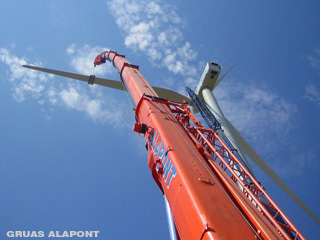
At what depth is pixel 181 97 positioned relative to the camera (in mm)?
24141

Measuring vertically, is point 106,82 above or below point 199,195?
above

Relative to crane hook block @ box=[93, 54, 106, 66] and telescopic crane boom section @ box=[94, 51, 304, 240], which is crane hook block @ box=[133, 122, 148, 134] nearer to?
telescopic crane boom section @ box=[94, 51, 304, 240]

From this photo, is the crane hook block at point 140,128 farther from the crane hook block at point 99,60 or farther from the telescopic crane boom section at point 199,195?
the crane hook block at point 99,60

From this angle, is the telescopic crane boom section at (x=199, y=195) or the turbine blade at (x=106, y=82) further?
the turbine blade at (x=106, y=82)

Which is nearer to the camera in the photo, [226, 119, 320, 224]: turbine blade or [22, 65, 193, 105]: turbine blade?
[226, 119, 320, 224]: turbine blade

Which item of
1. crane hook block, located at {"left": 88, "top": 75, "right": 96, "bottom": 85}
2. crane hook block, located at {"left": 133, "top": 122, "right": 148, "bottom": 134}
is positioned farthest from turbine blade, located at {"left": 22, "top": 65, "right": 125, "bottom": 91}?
crane hook block, located at {"left": 133, "top": 122, "right": 148, "bottom": 134}

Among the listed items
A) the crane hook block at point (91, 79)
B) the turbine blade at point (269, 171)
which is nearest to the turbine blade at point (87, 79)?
the crane hook block at point (91, 79)

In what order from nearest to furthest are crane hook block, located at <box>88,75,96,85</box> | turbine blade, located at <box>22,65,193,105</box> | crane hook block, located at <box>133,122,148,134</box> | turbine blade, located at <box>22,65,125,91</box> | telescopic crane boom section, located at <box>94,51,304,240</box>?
telescopic crane boom section, located at <box>94,51,304,240</box> → crane hook block, located at <box>133,122,148,134</box> → turbine blade, located at <box>22,65,193,105</box> → turbine blade, located at <box>22,65,125,91</box> → crane hook block, located at <box>88,75,96,85</box>

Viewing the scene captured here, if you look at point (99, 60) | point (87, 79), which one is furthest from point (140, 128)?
point (99, 60)

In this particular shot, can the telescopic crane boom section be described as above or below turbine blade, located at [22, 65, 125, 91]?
below

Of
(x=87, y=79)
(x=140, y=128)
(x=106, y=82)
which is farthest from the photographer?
(x=106, y=82)

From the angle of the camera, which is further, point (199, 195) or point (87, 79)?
point (87, 79)

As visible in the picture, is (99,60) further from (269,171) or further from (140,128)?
(269,171)

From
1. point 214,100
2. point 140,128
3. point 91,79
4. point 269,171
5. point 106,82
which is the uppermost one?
point 91,79
